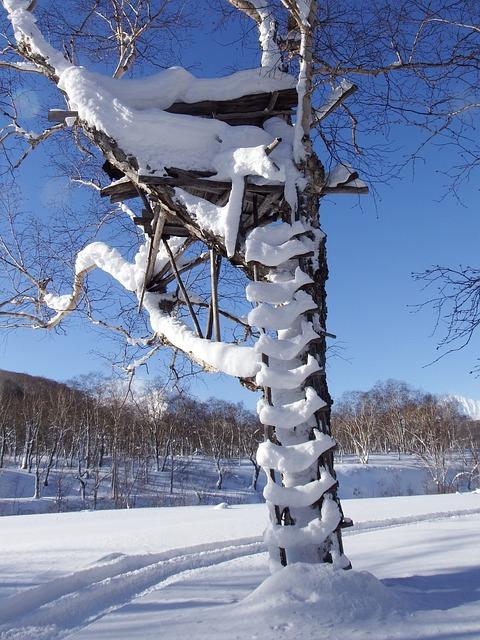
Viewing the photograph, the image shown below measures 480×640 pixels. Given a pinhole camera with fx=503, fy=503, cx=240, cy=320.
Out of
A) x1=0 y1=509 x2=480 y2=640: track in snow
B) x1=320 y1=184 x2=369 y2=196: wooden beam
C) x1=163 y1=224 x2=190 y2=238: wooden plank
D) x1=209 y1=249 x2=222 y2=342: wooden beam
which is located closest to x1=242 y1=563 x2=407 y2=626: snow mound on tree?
x1=0 y1=509 x2=480 y2=640: track in snow

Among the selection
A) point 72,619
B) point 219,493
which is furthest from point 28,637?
point 219,493

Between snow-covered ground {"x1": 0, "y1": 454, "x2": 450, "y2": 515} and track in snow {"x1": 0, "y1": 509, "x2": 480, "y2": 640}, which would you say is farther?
snow-covered ground {"x1": 0, "y1": 454, "x2": 450, "y2": 515}

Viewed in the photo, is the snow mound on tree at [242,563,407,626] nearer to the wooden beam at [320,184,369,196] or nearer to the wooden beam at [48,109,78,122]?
the wooden beam at [320,184,369,196]

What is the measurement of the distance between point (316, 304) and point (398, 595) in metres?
1.83

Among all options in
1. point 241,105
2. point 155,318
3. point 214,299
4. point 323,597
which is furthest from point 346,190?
point 323,597

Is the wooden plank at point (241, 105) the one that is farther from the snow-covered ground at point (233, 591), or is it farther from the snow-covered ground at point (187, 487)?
the snow-covered ground at point (187, 487)

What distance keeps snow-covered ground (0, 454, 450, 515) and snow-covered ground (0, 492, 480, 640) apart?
24.4m

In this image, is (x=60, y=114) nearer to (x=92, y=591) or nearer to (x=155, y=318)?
(x=155, y=318)

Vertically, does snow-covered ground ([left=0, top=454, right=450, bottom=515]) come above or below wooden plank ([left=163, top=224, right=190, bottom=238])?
below

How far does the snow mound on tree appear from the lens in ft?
7.06

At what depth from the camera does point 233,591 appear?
3000 mm

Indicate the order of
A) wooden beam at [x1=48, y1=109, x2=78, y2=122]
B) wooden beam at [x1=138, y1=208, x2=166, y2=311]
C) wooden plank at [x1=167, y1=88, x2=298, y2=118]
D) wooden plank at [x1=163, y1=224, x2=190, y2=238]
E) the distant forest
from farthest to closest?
1. the distant forest
2. wooden plank at [x1=163, y1=224, x2=190, y2=238]
3. wooden beam at [x1=138, y1=208, x2=166, y2=311]
4. wooden plank at [x1=167, y1=88, x2=298, y2=118]
5. wooden beam at [x1=48, y1=109, x2=78, y2=122]

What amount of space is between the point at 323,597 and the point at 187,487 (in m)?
35.6

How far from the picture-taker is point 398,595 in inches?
95.4
